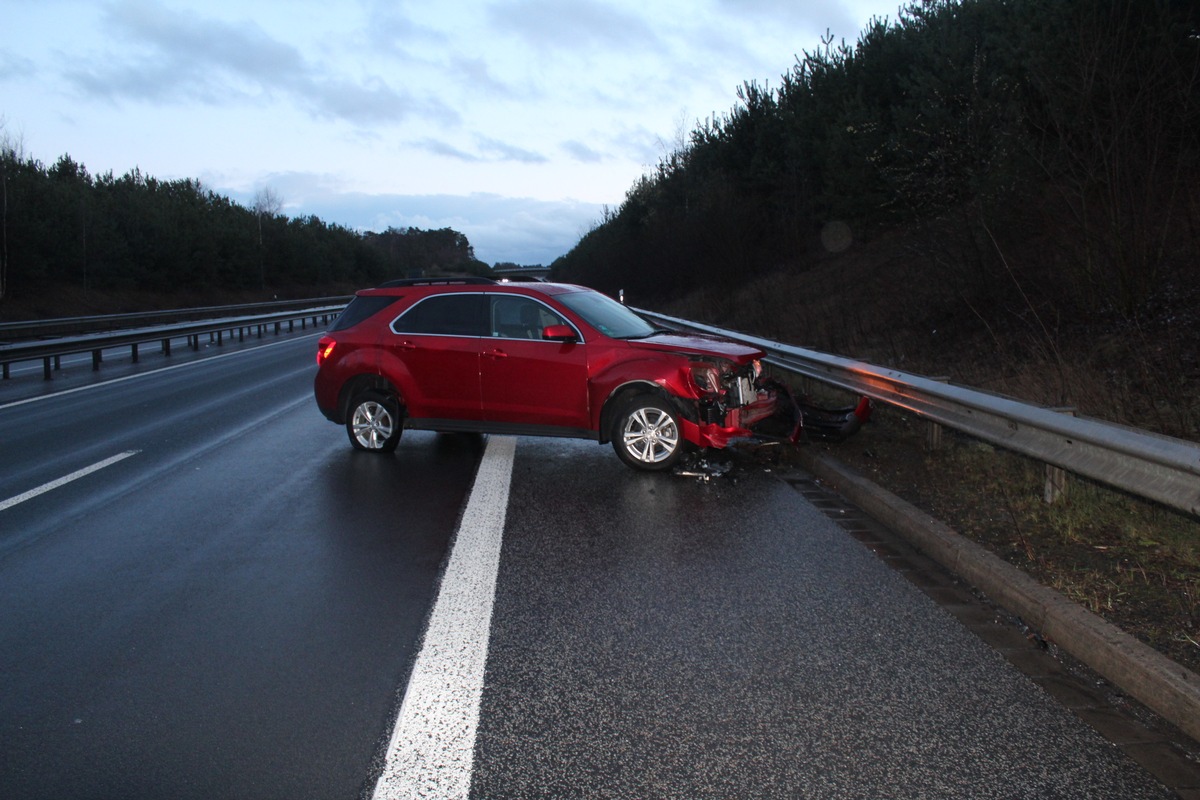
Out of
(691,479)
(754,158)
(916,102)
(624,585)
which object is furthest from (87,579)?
(754,158)

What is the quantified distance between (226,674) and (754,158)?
37638 mm

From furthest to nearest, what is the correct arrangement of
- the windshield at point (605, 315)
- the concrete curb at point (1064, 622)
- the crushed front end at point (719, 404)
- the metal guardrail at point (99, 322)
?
the metal guardrail at point (99, 322) < the windshield at point (605, 315) < the crushed front end at point (719, 404) < the concrete curb at point (1064, 622)

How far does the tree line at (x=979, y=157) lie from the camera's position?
38.0ft

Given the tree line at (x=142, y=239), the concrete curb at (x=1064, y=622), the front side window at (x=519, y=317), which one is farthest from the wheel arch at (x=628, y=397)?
the tree line at (x=142, y=239)

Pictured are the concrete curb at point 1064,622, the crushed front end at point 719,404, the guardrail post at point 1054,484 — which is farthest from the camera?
the crushed front end at point 719,404

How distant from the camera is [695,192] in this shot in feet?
138

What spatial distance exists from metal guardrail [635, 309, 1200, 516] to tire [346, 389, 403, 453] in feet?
15.0

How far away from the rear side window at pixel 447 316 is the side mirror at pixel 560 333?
0.87 meters

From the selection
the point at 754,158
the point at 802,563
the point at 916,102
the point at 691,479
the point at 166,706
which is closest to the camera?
the point at 166,706

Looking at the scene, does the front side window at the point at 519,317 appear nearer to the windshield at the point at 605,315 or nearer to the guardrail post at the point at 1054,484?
the windshield at the point at 605,315

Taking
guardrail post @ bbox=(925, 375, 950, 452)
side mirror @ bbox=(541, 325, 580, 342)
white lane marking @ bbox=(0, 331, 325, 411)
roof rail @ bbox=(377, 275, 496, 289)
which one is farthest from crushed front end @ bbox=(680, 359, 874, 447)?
white lane marking @ bbox=(0, 331, 325, 411)

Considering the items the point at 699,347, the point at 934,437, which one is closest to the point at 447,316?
the point at 699,347

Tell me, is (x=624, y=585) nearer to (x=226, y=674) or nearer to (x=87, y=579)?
(x=226, y=674)

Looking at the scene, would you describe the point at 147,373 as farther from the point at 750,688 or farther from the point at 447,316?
the point at 750,688
